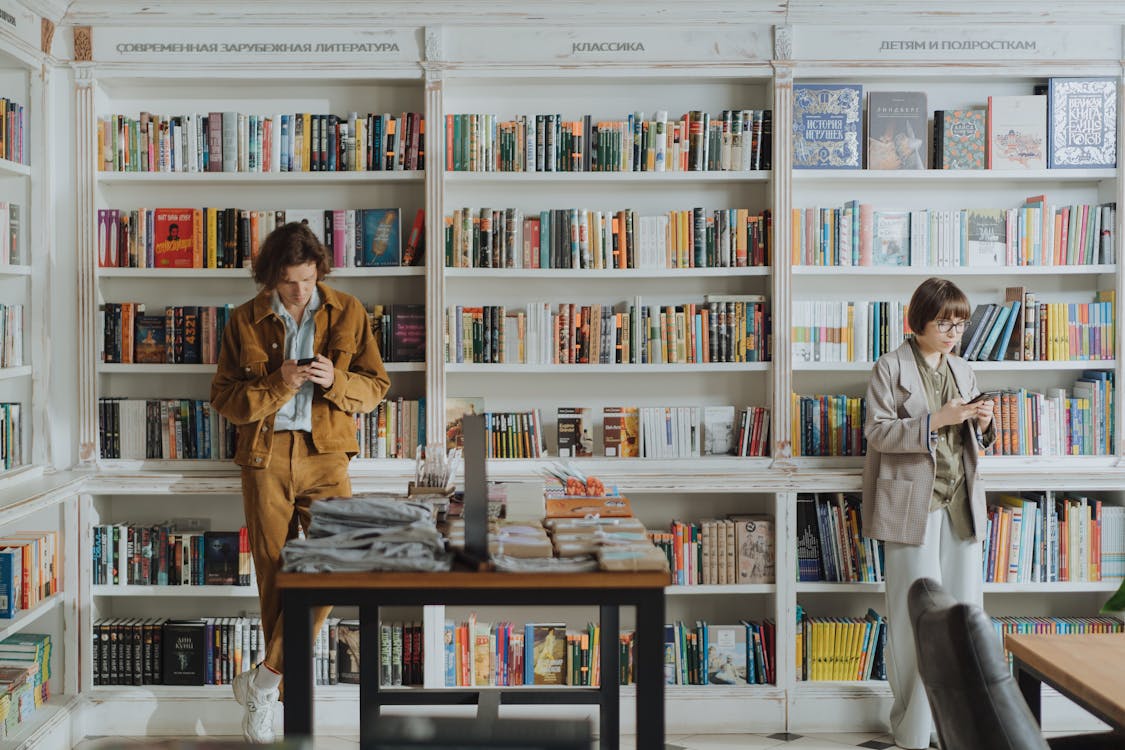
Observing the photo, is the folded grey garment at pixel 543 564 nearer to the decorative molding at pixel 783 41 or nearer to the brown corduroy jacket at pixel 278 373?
the brown corduroy jacket at pixel 278 373

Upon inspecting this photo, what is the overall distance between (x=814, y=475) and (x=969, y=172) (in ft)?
4.37

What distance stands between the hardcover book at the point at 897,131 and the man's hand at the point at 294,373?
2.32 metres

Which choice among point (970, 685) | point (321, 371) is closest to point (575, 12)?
point (321, 371)

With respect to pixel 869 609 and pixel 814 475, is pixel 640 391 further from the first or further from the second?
pixel 869 609

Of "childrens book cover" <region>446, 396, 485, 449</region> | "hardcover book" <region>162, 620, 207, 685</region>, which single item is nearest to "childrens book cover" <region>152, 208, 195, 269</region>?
"childrens book cover" <region>446, 396, 485, 449</region>

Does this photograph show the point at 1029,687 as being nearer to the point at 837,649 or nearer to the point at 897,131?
the point at 837,649

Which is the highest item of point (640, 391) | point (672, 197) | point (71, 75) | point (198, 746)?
point (71, 75)

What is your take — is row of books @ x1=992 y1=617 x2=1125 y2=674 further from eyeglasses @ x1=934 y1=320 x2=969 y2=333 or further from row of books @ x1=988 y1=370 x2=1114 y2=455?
eyeglasses @ x1=934 y1=320 x2=969 y2=333

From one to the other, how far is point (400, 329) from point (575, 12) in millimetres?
1390

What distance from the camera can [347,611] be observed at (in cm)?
444

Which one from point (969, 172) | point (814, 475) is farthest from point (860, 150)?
point (814, 475)

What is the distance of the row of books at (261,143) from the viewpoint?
13.9 feet

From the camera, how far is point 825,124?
4.28 m

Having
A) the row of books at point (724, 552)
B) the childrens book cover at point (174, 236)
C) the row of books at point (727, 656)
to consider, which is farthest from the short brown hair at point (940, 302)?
the childrens book cover at point (174, 236)
